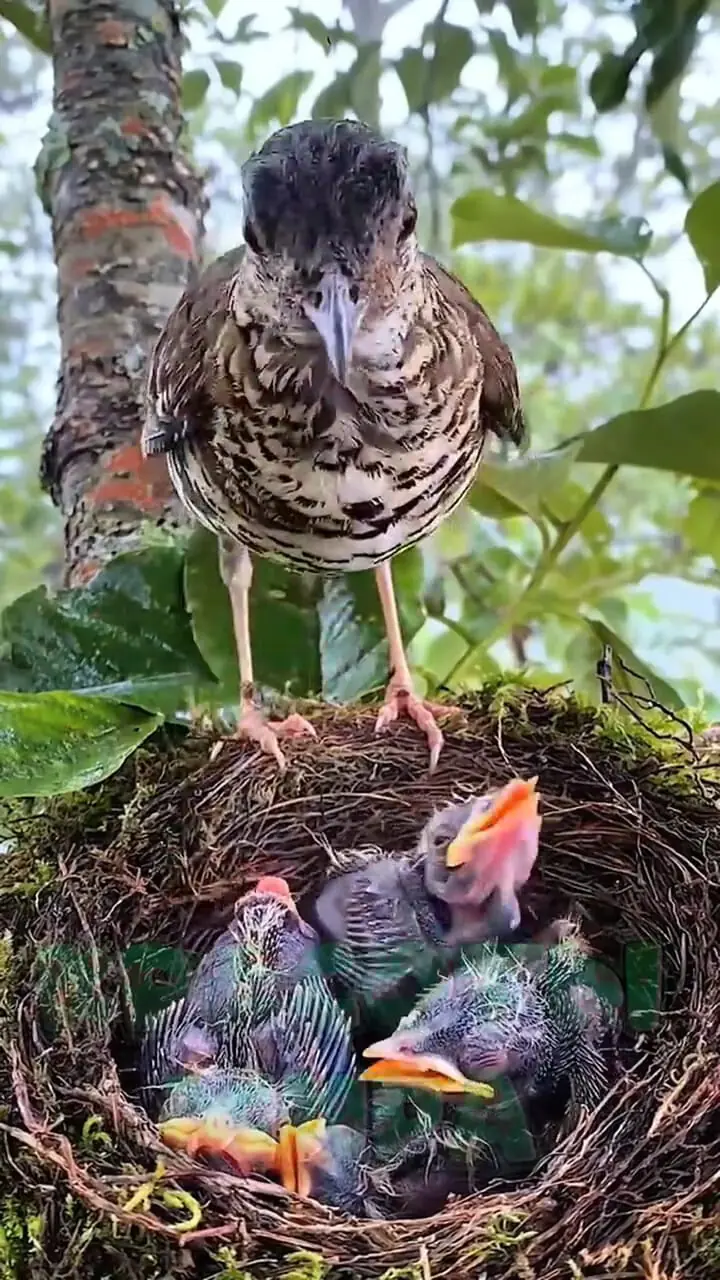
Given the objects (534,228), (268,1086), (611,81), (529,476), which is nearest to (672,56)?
(611,81)

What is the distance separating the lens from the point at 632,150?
2064 millimetres

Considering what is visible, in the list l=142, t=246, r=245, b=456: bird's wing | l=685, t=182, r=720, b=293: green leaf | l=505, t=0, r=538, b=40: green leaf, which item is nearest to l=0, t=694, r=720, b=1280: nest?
l=142, t=246, r=245, b=456: bird's wing

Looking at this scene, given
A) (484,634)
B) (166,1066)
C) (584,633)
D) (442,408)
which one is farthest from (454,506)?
(584,633)

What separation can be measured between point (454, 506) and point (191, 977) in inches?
15.5

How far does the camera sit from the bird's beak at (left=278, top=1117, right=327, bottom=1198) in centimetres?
75

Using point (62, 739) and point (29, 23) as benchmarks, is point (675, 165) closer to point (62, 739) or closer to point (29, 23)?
point (29, 23)

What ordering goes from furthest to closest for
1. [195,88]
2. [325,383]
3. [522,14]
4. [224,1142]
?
[195,88]
[522,14]
[325,383]
[224,1142]

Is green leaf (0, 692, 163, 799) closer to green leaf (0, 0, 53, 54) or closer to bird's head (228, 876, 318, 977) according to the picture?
bird's head (228, 876, 318, 977)

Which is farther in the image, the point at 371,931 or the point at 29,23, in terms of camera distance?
the point at 29,23

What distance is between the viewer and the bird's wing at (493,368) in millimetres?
1012

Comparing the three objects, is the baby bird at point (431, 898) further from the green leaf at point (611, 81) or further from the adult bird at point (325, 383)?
the green leaf at point (611, 81)

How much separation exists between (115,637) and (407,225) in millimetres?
414

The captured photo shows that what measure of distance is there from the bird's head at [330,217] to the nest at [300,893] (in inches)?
12.0

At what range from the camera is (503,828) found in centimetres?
86
